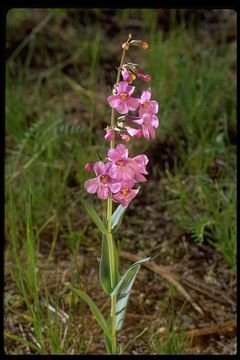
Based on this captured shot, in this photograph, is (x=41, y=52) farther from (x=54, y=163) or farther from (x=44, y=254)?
(x=44, y=254)

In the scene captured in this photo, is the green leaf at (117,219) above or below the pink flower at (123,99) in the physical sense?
below

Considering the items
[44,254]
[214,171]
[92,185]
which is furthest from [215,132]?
[92,185]

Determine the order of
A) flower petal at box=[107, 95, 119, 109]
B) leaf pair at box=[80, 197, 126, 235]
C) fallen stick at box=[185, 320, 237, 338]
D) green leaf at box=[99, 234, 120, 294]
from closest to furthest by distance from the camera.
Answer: flower petal at box=[107, 95, 119, 109] → leaf pair at box=[80, 197, 126, 235] → green leaf at box=[99, 234, 120, 294] → fallen stick at box=[185, 320, 237, 338]

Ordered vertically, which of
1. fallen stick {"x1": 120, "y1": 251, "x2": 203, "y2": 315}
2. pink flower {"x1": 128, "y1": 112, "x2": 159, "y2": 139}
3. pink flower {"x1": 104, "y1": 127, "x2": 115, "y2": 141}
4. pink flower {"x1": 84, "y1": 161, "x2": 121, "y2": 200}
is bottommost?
fallen stick {"x1": 120, "y1": 251, "x2": 203, "y2": 315}

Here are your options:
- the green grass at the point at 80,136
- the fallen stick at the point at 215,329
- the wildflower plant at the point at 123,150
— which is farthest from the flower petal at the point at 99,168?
the fallen stick at the point at 215,329

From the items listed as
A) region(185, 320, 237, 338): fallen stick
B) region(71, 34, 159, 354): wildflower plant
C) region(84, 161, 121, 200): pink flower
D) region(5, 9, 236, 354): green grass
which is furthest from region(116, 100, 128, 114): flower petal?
region(185, 320, 237, 338): fallen stick

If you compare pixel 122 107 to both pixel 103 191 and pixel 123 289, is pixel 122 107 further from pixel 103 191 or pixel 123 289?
pixel 123 289

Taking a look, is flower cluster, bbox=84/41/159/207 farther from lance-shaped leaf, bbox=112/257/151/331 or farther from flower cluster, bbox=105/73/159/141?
lance-shaped leaf, bbox=112/257/151/331

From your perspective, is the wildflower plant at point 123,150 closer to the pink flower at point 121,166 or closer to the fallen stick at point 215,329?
the pink flower at point 121,166
